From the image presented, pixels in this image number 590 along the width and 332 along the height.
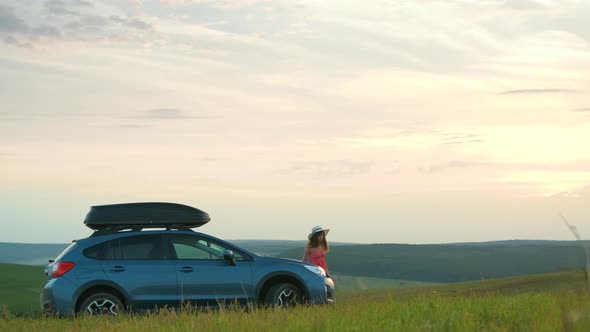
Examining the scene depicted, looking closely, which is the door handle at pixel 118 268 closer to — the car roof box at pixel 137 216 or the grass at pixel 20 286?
the car roof box at pixel 137 216

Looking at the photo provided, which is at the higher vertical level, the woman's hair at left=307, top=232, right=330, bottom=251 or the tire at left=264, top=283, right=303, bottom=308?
the woman's hair at left=307, top=232, right=330, bottom=251

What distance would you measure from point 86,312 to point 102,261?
0.91 meters

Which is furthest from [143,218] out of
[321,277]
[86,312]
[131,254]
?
[321,277]

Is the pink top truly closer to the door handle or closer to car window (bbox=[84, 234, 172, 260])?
car window (bbox=[84, 234, 172, 260])

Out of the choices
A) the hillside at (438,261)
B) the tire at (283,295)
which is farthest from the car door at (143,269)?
the hillside at (438,261)

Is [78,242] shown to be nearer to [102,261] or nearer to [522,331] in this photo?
[102,261]

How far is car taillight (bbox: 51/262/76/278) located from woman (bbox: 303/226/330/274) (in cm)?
488

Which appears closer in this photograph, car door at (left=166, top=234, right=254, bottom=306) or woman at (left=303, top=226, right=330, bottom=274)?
car door at (left=166, top=234, right=254, bottom=306)

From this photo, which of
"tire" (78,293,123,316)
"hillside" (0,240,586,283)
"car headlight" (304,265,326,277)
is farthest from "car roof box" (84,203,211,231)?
"hillside" (0,240,586,283)

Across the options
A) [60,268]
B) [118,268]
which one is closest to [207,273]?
[118,268]

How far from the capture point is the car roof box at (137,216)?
15.8 meters

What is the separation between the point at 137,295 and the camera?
50.3ft

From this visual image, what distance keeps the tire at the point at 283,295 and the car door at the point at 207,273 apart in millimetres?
340

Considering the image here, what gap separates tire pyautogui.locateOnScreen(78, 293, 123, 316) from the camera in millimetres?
15078
